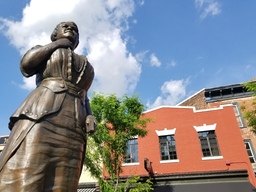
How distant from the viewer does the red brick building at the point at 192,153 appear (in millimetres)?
15156

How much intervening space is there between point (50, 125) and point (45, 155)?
33 cm

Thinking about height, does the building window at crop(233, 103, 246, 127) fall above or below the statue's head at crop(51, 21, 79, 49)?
above

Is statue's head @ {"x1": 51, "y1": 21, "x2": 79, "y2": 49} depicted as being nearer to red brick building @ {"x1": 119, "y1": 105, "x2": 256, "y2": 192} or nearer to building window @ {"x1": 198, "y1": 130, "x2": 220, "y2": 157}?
red brick building @ {"x1": 119, "y1": 105, "x2": 256, "y2": 192}

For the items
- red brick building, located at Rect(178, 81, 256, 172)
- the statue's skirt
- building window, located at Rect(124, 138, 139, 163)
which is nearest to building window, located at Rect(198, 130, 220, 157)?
building window, located at Rect(124, 138, 139, 163)

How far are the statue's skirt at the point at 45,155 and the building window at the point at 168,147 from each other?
15.1 m

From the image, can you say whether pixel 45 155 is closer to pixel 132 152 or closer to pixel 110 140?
pixel 110 140

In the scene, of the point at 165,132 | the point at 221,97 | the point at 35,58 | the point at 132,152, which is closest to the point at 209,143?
the point at 165,132

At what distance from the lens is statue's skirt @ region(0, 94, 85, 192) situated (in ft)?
7.52

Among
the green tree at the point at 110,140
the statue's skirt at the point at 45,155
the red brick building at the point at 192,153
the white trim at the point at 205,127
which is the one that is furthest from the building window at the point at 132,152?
the statue's skirt at the point at 45,155

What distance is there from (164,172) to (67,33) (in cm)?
1484

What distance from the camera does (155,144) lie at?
17547 mm

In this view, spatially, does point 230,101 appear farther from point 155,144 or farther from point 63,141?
Result: point 63,141

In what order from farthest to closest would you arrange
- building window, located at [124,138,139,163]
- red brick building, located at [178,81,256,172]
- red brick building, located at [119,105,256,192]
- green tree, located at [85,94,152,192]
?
red brick building, located at [178,81,256,172] → building window, located at [124,138,139,163] → red brick building, located at [119,105,256,192] → green tree, located at [85,94,152,192]

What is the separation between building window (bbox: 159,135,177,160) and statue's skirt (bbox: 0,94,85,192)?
593 inches
